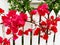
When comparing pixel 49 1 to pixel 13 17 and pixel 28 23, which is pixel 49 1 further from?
pixel 13 17

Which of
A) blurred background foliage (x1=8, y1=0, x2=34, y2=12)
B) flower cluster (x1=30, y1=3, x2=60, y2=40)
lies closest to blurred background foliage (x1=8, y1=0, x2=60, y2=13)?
blurred background foliage (x1=8, y1=0, x2=34, y2=12)

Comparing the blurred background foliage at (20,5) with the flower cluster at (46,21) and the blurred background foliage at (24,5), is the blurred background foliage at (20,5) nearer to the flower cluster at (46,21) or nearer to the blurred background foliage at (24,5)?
the blurred background foliage at (24,5)

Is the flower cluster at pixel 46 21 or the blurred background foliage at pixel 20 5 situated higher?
the blurred background foliage at pixel 20 5

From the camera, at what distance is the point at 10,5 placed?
1.79 m

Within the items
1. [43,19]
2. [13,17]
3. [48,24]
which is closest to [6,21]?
[13,17]

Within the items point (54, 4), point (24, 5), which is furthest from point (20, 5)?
point (54, 4)

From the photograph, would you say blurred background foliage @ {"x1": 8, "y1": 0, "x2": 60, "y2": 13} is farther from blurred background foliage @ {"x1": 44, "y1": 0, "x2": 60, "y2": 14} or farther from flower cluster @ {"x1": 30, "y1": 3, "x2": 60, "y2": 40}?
flower cluster @ {"x1": 30, "y1": 3, "x2": 60, "y2": 40}

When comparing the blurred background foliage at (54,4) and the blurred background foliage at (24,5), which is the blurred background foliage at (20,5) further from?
the blurred background foliage at (54,4)

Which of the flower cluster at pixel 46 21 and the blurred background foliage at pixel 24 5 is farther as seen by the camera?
the blurred background foliage at pixel 24 5

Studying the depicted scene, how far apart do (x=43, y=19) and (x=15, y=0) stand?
35 cm

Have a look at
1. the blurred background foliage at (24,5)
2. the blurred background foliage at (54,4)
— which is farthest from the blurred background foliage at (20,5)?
the blurred background foliage at (54,4)

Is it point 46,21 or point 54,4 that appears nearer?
point 46,21

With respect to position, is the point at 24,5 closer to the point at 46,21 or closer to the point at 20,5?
the point at 20,5

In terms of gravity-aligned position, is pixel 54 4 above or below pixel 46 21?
above
